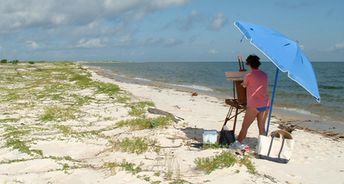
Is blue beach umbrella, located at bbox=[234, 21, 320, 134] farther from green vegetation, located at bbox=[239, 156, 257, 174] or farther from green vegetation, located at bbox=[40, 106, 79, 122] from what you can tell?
green vegetation, located at bbox=[40, 106, 79, 122]

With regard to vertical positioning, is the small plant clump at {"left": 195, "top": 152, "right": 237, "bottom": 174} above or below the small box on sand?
below

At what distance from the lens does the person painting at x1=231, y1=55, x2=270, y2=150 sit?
8.12 meters

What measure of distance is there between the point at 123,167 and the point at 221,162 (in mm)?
1727

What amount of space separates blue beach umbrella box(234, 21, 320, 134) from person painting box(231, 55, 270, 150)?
0.48 meters

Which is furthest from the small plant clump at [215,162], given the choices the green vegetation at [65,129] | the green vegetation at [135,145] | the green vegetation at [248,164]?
the green vegetation at [65,129]

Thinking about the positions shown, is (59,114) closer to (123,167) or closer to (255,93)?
(123,167)

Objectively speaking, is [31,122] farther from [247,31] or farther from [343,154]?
[343,154]

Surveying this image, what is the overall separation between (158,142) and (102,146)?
1.23m

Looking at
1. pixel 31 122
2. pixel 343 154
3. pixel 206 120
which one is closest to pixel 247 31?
pixel 343 154

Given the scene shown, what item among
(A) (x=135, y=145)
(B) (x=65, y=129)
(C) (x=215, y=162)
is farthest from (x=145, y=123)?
(C) (x=215, y=162)

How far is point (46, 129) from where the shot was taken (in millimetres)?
10609

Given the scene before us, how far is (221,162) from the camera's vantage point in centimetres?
712

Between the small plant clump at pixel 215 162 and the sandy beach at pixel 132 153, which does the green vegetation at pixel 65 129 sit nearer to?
the sandy beach at pixel 132 153

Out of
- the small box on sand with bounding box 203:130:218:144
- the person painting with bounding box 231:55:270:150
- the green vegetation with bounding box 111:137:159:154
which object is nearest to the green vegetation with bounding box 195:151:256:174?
the person painting with bounding box 231:55:270:150
